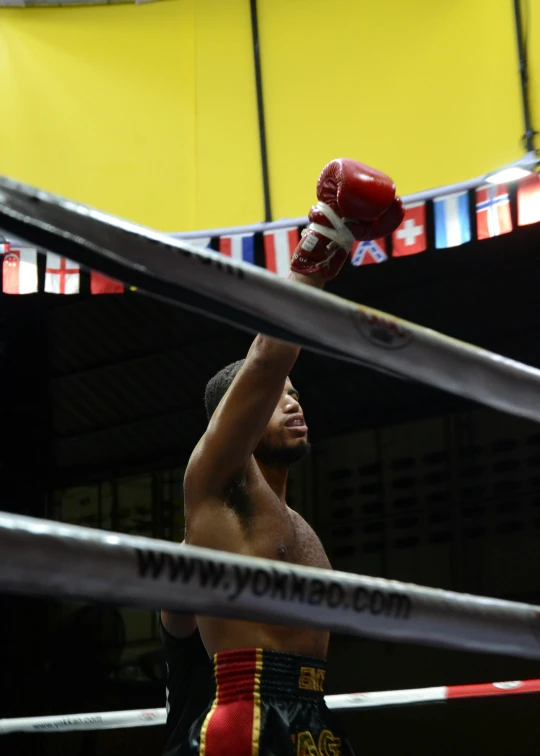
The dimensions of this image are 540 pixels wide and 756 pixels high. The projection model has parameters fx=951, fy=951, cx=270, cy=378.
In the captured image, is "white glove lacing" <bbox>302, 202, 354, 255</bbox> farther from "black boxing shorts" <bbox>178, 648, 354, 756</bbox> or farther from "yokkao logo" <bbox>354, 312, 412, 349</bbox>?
"black boxing shorts" <bbox>178, 648, 354, 756</bbox>

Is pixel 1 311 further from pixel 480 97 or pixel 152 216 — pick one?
pixel 480 97

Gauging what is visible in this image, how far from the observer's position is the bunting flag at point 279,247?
11.9 ft

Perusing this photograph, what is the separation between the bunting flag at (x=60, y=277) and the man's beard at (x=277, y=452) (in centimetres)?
216

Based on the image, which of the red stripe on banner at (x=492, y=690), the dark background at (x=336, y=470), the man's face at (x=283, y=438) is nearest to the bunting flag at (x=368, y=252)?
the dark background at (x=336, y=470)

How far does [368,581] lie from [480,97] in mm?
A: 2837

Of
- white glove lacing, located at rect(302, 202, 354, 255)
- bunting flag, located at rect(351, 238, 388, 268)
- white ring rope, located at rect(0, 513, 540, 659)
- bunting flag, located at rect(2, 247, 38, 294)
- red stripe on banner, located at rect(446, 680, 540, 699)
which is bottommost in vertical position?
red stripe on banner, located at rect(446, 680, 540, 699)

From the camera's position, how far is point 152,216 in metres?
3.70

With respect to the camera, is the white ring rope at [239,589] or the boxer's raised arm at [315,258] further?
the boxer's raised arm at [315,258]

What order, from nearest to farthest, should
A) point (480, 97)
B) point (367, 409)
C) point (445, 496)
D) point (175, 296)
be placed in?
point (175, 296)
point (480, 97)
point (445, 496)
point (367, 409)

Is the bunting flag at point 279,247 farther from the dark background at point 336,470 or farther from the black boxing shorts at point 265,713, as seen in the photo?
the black boxing shorts at point 265,713

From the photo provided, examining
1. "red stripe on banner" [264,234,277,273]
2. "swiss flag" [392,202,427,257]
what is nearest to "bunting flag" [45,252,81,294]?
"red stripe on banner" [264,234,277,273]

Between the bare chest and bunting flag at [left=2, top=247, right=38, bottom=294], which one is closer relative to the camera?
the bare chest

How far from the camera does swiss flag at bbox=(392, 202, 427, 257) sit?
11.4 feet

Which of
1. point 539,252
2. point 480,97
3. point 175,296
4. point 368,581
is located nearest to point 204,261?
point 175,296
